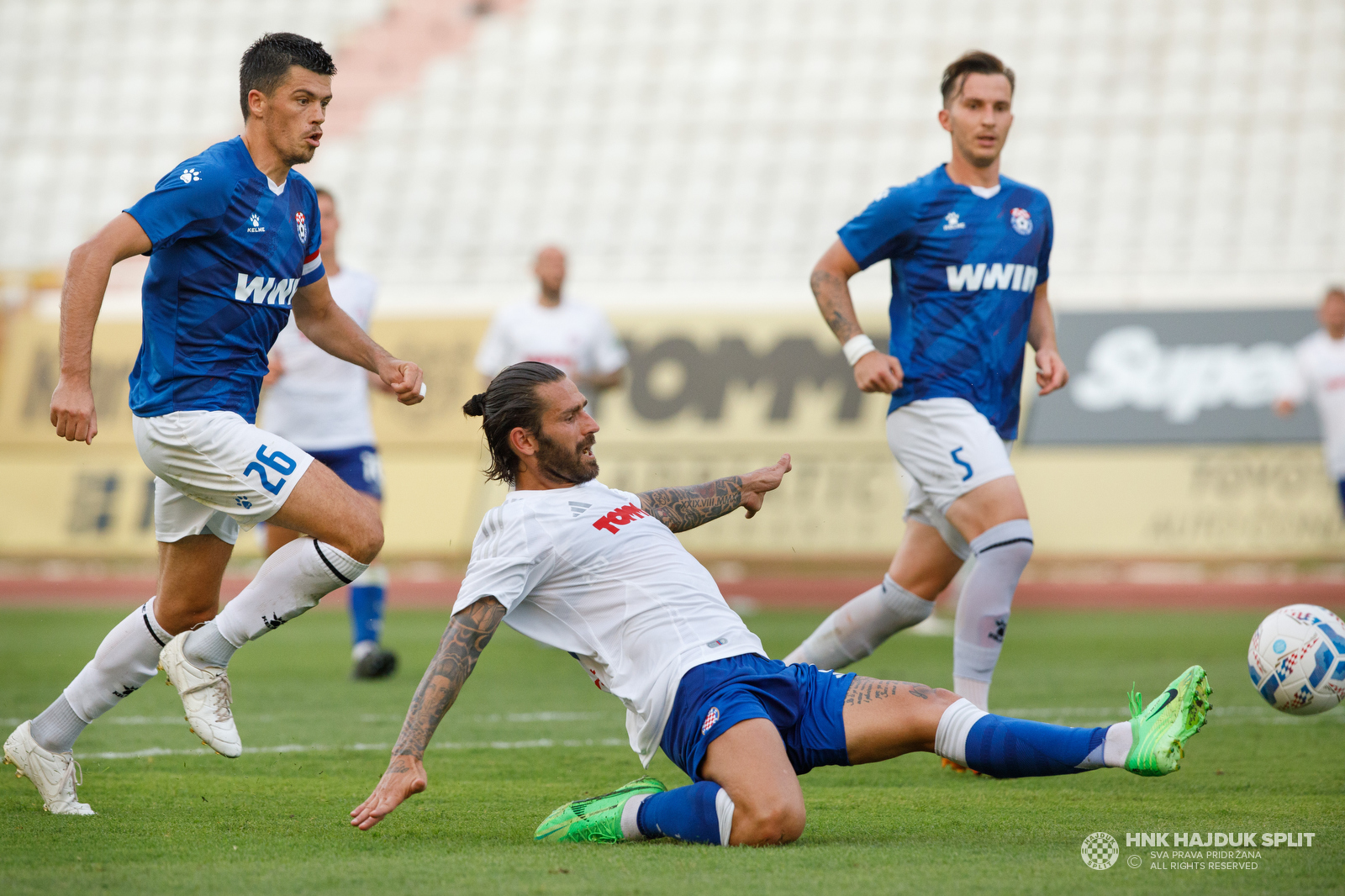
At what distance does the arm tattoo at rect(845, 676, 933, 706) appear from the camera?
12.3 ft

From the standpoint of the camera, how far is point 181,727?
20.0 ft

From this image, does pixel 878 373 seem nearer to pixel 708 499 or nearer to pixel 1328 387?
pixel 708 499

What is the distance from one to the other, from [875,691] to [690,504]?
72 cm

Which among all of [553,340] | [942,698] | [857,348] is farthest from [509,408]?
[553,340]

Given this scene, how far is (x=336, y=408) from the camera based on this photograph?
7516 mm

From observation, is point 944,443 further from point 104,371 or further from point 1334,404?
point 104,371

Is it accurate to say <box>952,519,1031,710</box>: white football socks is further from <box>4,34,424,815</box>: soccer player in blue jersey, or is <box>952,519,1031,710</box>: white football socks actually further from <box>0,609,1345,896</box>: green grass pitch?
<box>4,34,424,815</box>: soccer player in blue jersey

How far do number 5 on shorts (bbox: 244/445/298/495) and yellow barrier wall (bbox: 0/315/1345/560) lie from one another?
337 inches

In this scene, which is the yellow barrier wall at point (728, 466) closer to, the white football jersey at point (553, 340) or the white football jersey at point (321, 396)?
the white football jersey at point (553, 340)

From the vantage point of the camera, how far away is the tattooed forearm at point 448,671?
3398 mm

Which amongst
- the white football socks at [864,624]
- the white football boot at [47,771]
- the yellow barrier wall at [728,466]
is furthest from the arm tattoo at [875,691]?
the yellow barrier wall at [728,466]

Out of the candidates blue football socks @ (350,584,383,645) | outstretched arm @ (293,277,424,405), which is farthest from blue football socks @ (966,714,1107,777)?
blue football socks @ (350,584,383,645)

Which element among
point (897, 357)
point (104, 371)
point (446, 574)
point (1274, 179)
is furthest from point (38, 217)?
point (897, 357)

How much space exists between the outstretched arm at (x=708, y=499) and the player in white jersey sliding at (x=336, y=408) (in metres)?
3.71
